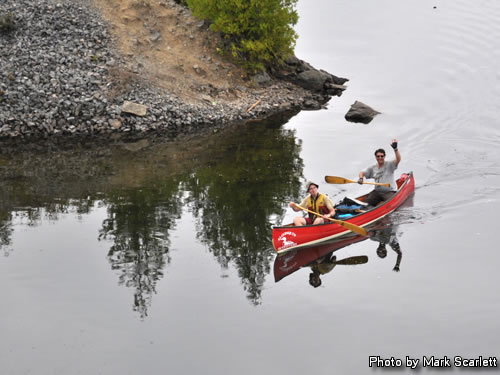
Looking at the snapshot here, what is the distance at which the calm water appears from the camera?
14492 mm

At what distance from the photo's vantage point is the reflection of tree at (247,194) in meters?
19.1

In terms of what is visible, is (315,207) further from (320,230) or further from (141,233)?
(141,233)

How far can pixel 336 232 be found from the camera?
65.3 feet

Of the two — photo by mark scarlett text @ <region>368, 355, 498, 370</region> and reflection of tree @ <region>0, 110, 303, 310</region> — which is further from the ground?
reflection of tree @ <region>0, 110, 303, 310</region>

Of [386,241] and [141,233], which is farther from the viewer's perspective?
[141,233]

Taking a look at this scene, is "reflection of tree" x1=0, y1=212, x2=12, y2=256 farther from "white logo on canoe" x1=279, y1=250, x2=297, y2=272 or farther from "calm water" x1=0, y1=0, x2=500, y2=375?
"white logo on canoe" x1=279, y1=250, x2=297, y2=272

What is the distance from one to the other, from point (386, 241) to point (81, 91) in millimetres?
18443

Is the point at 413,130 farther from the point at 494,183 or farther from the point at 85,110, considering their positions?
the point at 85,110

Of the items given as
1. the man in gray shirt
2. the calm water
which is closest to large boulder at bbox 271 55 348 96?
the calm water

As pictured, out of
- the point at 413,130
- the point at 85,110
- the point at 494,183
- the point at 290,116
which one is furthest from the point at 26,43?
the point at 494,183

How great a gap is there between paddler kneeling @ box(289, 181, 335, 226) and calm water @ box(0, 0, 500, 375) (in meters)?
1.38

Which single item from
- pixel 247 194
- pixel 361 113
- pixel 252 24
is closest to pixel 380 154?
pixel 247 194

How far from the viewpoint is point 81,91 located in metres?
30.9

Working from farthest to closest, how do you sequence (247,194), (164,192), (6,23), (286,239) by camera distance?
(6,23) → (164,192) → (247,194) → (286,239)
